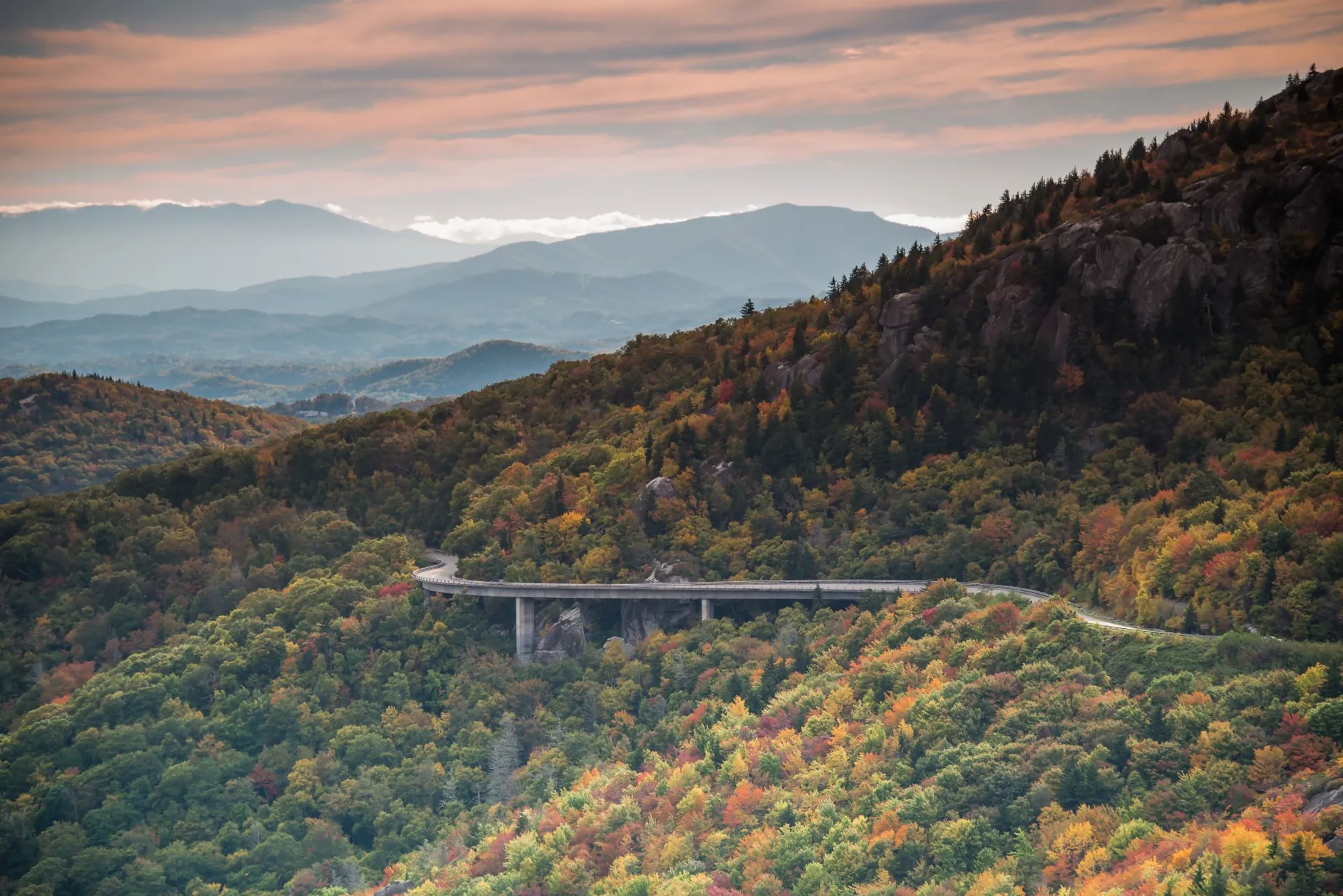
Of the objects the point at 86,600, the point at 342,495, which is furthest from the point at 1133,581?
the point at 86,600

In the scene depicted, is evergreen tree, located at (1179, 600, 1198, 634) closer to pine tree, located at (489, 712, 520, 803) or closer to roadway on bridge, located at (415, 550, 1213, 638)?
roadway on bridge, located at (415, 550, 1213, 638)

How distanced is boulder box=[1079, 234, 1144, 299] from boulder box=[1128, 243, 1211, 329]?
0.85 meters

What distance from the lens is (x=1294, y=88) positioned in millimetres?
143375

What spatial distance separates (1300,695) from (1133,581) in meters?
25.0

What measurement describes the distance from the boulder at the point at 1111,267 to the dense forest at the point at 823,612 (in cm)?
28

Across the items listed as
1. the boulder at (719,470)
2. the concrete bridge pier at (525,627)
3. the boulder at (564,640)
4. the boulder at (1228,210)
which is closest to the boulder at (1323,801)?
the boulder at (1228,210)

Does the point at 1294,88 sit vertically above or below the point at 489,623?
above

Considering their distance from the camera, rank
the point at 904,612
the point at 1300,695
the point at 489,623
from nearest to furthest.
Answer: the point at 1300,695 < the point at 904,612 < the point at 489,623

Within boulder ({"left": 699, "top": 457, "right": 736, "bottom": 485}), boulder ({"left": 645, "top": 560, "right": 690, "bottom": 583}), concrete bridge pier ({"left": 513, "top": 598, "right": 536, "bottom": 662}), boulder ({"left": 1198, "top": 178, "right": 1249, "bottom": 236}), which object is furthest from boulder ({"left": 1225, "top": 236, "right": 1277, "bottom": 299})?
concrete bridge pier ({"left": 513, "top": 598, "right": 536, "bottom": 662})

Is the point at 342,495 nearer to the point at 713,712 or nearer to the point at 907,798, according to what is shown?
the point at 713,712

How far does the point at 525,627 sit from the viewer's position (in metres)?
137

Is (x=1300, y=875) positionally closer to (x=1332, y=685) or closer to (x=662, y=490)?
(x=1332, y=685)

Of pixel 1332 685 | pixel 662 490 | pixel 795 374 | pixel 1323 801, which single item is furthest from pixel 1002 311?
pixel 1323 801

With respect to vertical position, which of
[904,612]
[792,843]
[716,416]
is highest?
[716,416]
